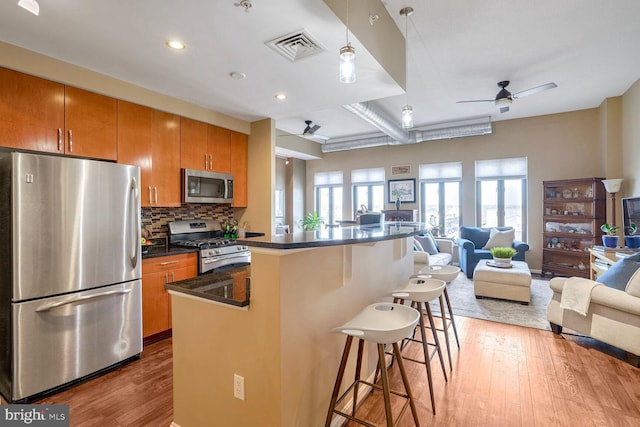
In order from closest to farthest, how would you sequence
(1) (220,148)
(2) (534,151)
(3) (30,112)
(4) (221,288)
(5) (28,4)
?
(5) (28,4) < (4) (221,288) < (3) (30,112) < (1) (220,148) < (2) (534,151)

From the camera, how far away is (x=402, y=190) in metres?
7.08

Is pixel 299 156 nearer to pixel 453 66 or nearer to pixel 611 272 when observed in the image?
pixel 453 66

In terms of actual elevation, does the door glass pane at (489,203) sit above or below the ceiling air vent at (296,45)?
below

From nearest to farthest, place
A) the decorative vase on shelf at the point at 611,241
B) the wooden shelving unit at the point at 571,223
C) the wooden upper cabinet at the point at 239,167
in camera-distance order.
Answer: the decorative vase on shelf at the point at 611,241 → the wooden upper cabinet at the point at 239,167 → the wooden shelving unit at the point at 571,223

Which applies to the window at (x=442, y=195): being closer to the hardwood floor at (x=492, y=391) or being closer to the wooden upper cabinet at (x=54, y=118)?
the hardwood floor at (x=492, y=391)

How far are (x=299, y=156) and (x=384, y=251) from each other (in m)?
5.41

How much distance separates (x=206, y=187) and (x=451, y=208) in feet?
17.2

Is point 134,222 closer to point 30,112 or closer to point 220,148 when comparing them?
point 30,112

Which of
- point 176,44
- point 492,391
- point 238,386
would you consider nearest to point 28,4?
point 176,44

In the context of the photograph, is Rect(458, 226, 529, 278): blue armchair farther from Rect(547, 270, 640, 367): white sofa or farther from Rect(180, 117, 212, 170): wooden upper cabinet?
Rect(180, 117, 212, 170): wooden upper cabinet

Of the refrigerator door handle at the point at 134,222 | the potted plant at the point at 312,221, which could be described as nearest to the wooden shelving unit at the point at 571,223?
the potted plant at the point at 312,221

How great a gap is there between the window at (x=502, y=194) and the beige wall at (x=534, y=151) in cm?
12

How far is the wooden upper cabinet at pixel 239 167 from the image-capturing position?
13.5ft

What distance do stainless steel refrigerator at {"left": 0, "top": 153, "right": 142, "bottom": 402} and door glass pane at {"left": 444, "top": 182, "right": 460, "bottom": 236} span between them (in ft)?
19.9
